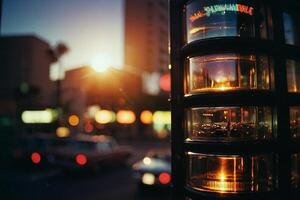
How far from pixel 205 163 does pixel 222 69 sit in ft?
2.92

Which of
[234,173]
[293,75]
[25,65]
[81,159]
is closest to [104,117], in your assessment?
[25,65]

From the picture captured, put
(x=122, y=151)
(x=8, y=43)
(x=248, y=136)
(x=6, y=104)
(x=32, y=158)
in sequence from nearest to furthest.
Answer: (x=248, y=136) → (x=32, y=158) → (x=122, y=151) → (x=6, y=104) → (x=8, y=43)

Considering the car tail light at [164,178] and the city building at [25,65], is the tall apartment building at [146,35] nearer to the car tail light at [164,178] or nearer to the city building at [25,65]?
the city building at [25,65]

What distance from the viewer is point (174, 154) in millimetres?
3162

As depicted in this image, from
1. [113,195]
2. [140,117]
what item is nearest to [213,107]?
[113,195]

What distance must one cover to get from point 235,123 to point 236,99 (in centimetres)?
23

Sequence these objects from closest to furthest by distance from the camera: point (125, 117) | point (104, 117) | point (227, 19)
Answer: point (227, 19), point (125, 117), point (104, 117)

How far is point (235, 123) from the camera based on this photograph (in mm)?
2822

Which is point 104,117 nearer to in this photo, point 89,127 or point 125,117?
point 125,117

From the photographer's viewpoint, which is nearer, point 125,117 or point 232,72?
point 232,72

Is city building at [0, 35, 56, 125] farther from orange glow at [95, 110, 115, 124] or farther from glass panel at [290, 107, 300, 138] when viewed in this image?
glass panel at [290, 107, 300, 138]

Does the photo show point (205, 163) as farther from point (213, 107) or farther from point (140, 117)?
point (140, 117)

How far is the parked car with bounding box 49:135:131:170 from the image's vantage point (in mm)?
13164

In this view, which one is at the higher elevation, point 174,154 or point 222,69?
point 222,69
